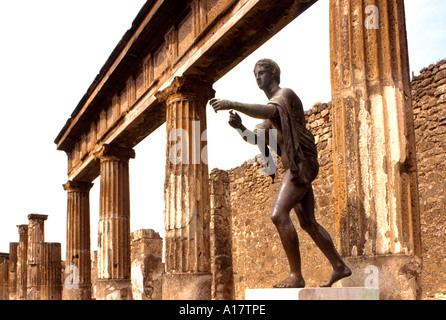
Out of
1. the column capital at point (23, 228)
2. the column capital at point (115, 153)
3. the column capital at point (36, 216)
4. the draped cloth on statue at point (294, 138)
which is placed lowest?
the draped cloth on statue at point (294, 138)

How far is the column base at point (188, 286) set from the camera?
790cm

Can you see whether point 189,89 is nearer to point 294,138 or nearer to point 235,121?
point 235,121

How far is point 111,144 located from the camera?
12.4 meters

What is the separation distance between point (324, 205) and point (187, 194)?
4.81 meters

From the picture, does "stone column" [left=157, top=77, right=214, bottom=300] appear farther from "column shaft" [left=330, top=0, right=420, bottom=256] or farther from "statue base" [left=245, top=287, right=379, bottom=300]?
"statue base" [left=245, top=287, right=379, bottom=300]

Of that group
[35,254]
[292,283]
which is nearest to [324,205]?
[292,283]

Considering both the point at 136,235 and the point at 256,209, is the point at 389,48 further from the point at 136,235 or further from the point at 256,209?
the point at 136,235

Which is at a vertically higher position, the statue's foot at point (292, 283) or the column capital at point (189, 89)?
the column capital at point (189, 89)

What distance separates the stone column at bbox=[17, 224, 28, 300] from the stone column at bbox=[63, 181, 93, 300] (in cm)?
827

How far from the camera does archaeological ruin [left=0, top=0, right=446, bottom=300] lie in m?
4.82

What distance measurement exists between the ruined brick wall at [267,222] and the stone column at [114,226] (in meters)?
3.13

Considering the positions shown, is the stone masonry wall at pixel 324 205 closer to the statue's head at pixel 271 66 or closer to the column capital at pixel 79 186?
the column capital at pixel 79 186

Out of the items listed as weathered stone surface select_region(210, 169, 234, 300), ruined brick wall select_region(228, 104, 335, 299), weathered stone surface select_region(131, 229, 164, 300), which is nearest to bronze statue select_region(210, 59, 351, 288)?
weathered stone surface select_region(210, 169, 234, 300)

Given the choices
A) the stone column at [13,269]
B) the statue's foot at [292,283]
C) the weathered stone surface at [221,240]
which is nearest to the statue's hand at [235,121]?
the statue's foot at [292,283]
